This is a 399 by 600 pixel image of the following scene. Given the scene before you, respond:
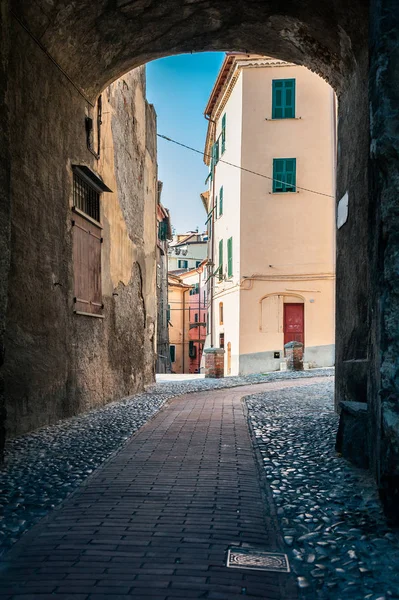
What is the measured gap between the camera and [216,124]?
88.9ft

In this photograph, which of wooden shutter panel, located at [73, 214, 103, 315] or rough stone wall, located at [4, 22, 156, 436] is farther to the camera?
wooden shutter panel, located at [73, 214, 103, 315]

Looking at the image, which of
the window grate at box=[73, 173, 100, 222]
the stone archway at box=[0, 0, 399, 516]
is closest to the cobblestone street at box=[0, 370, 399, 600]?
the stone archway at box=[0, 0, 399, 516]

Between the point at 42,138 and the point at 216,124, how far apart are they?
2109 centimetres

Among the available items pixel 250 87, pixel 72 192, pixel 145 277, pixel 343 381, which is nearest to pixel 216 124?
pixel 250 87

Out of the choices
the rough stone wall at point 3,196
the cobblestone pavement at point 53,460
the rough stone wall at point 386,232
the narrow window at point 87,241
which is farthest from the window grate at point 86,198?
the rough stone wall at point 386,232

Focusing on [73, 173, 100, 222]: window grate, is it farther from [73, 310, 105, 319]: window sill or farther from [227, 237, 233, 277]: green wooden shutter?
[227, 237, 233, 277]: green wooden shutter

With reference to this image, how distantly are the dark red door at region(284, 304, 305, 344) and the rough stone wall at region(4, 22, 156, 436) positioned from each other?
1112 centimetres

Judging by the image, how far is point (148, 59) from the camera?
905 cm

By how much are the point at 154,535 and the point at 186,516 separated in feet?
1.23

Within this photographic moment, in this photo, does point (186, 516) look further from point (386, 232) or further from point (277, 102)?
point (277, 102)

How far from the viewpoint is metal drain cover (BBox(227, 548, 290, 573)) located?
2.74 m

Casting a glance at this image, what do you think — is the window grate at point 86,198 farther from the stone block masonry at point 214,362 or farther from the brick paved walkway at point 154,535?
the stone block masonry at point 214,362

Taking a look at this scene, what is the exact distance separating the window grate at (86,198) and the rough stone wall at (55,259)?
318 millimetres

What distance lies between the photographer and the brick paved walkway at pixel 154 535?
2.52 meters
